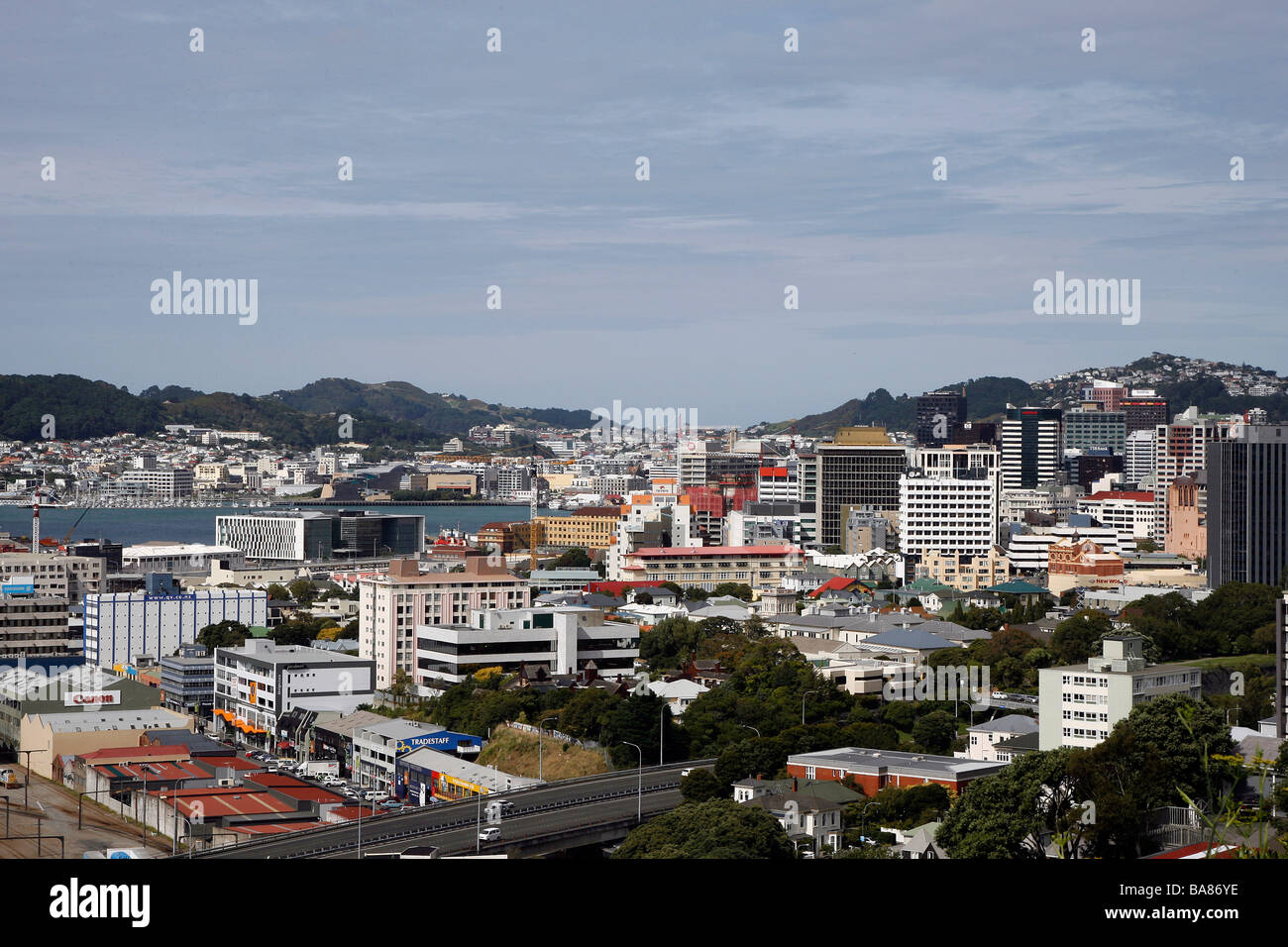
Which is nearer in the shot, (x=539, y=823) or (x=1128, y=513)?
(x=539, y=823)

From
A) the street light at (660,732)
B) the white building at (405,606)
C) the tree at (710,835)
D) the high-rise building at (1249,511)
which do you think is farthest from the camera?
the high-rise building at (1249,511)

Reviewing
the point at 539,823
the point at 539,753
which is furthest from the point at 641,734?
the point at 539,823

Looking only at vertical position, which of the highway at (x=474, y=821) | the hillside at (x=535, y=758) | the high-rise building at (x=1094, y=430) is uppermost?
the high-rise building at (x=1094, y=430)

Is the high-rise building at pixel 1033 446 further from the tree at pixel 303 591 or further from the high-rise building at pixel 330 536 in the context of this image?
the tree at pixel 303 591

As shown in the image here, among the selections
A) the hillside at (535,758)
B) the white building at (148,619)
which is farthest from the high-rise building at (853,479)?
the hillside at (535,758)

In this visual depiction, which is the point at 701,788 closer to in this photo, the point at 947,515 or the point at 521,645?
the point at 521,645
